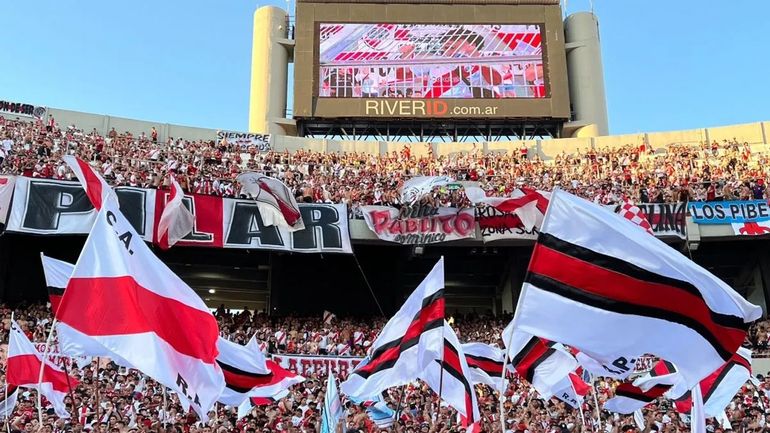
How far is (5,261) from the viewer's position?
27766 mm

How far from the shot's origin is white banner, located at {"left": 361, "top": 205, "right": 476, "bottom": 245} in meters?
26.4

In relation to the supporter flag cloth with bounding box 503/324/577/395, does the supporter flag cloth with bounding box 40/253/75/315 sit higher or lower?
higher

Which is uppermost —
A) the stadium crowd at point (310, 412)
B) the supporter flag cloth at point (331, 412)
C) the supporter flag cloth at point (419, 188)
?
the supporter flag cloth at point (419, 188)

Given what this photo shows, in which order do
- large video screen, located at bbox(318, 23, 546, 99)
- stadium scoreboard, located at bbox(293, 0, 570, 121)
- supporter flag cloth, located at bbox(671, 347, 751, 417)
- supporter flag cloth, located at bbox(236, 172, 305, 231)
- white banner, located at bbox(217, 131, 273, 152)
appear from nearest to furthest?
supporter flag cloth, located at bbox(671, 347, 751, 417) → supporter flag cloth, located at bbox(236, 172, 305, 231) → white banner, located at bbox(217, 131, 273, 152) → stadium scoreboard, located at bbox(293, 0, 570, 121) → large video screen, located at bbox(318, 23, 546, 99)

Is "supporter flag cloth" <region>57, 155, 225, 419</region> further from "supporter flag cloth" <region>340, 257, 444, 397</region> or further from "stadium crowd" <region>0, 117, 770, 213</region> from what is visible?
"stadium crowd" <region>0, 117, 770, 213</region>

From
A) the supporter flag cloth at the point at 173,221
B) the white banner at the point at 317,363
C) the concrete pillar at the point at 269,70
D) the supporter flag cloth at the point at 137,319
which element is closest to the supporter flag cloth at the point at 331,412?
the supporter flag cloth at the point at 137,319

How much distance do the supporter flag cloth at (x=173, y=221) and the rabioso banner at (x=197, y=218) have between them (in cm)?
Result: 28

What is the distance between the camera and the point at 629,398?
10.4m

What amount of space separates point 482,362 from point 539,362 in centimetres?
228

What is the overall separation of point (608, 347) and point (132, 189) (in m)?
20.9

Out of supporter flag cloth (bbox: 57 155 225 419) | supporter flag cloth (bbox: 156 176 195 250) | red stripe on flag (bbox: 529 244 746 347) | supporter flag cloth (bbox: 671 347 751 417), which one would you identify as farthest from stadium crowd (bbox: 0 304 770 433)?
red stripe on flag (bbox: 529 244 746 347)

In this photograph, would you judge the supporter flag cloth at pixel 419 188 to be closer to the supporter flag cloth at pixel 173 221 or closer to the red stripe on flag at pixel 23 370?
the supporter flag cloth at pixel 173 221

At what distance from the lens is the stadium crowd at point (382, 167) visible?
89.0 feet

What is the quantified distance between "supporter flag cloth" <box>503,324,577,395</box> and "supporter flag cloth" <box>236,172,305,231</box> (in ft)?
51.5
